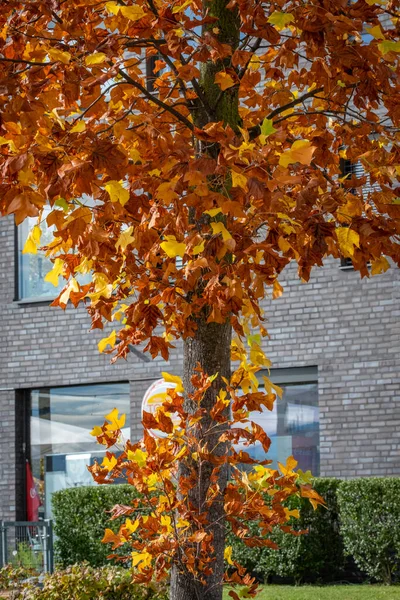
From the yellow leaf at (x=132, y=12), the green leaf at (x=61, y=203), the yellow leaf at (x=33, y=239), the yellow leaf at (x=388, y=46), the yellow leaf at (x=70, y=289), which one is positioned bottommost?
the yellow leaf at (x=70, y=289)

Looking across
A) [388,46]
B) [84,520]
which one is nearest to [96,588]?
[388,46]

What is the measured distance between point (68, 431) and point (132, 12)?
11101 mm

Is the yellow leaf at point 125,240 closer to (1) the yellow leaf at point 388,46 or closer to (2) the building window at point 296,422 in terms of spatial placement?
(1) the yellow leaf at point 388,46

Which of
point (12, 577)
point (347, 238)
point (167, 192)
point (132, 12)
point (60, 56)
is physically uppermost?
point (132, 12)

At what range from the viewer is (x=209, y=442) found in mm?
4473

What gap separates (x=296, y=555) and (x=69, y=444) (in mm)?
4243

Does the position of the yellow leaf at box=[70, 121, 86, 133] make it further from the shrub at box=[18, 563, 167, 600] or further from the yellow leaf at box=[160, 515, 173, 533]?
the shrub at box=[18, 563, 167, 600]

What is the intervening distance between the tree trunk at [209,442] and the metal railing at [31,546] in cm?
664

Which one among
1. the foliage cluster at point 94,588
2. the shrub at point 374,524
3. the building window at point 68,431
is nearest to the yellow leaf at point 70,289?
the foliage cluster at point 94,588

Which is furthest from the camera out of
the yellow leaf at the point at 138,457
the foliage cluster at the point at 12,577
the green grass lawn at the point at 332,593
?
the green grass lawn at the point at 332,593

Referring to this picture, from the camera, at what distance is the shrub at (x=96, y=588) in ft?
21.5

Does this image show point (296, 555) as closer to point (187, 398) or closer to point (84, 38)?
point (187, 398)

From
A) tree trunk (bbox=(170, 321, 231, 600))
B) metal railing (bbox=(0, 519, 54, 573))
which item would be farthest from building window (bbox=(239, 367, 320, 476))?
tree trunk (bbox=(170, 321, 231, 600))

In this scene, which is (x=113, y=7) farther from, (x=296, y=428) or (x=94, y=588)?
(x=296, y=428)
